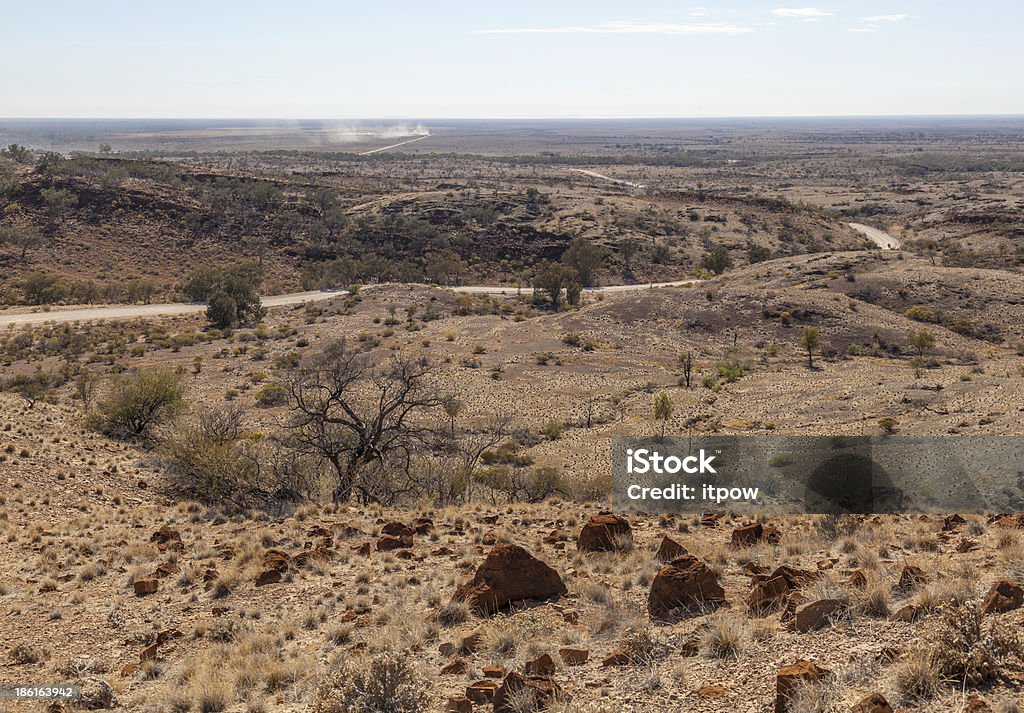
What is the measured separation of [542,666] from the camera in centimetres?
719

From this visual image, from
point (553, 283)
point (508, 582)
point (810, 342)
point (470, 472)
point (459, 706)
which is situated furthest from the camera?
point (553, 283)

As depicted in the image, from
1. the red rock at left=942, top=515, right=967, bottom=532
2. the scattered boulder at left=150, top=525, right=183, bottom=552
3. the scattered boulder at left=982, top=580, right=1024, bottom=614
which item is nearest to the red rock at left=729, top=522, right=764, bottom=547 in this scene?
the red rock at left=942, top=515, right=967, bottom=532

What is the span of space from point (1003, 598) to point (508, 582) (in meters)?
5.26

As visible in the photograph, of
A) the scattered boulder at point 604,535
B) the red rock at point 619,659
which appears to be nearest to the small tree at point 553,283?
the scattered boulder at point 604,535

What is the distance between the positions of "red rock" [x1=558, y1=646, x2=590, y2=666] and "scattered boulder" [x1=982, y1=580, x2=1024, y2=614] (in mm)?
3793

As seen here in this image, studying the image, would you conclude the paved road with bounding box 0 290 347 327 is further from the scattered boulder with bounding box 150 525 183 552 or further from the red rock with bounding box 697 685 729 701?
the red rock with bounding box 697 685 729 701

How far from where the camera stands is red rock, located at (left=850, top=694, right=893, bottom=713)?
5582mm

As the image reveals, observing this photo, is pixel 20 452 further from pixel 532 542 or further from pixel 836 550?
pixel 836 550

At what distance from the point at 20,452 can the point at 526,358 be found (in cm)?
2688

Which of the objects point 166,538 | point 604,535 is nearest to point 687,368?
point 604,535

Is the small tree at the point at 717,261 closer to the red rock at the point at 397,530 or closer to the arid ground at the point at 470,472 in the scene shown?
the arid ground at the point at 470,472

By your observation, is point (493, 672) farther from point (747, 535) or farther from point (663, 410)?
point (663, 410)

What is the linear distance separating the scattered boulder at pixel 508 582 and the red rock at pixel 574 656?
68.7 inches

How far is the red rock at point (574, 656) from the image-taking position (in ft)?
24.5
